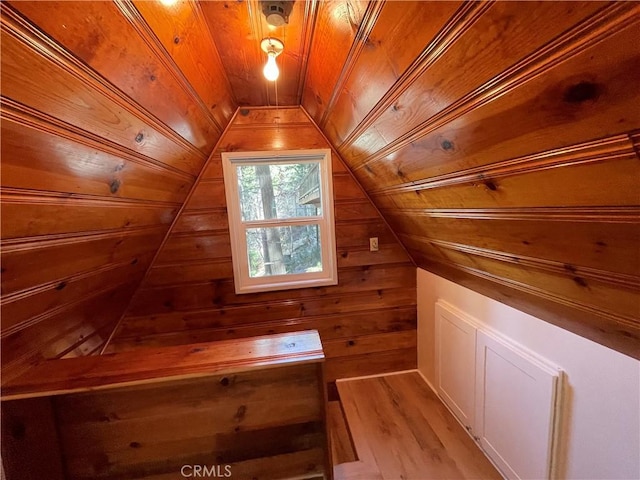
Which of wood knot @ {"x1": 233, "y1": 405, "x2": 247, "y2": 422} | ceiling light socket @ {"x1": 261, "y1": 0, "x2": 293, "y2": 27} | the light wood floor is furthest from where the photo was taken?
the light wood floor

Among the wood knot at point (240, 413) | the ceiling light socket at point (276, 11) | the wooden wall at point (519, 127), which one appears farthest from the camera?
the wood knot at point (240, 413)

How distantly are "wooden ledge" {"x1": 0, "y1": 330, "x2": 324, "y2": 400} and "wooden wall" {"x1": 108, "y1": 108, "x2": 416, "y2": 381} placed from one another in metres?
0.73

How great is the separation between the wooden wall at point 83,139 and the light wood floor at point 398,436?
5.03 feet

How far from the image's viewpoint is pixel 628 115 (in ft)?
1.60

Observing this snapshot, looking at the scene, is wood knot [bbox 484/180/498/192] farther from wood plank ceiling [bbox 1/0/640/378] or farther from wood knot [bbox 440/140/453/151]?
wood knot [bbox 440/140/453/151]

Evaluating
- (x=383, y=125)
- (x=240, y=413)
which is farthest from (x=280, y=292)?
(x=383, y=125)

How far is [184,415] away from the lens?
53.7 inches

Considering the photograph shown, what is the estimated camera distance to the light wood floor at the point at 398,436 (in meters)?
1.61

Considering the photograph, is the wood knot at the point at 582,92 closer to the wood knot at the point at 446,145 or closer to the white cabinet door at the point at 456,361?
the wood knot at the point at 446,145

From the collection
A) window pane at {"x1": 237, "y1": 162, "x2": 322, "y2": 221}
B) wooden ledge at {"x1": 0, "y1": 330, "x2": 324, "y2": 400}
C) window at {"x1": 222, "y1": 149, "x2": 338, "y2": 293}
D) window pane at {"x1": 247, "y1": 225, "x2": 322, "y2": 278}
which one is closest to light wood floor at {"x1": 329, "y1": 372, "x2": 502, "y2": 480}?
wooden ledge at {"x1": 0, "y1": 330, "x2": 324, "y2": 400}

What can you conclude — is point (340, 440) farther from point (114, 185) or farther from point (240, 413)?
point (114, 185)

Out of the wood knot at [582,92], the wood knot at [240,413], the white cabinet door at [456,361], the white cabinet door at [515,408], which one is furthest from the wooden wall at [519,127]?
the wood knot at [240,413]

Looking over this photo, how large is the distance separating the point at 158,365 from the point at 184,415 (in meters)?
0.31

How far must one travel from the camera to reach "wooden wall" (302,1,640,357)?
0.49 meters
